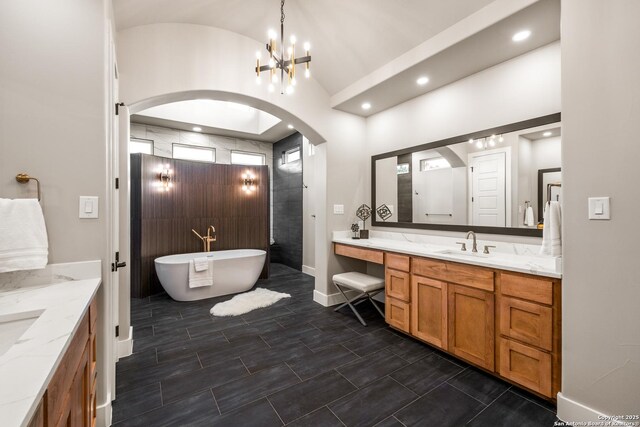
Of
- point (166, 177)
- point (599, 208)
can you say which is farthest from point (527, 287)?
point (166, 177)

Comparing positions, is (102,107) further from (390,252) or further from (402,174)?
(402,174)

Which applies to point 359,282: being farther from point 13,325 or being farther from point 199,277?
point 13,325

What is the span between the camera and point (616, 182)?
1.54 meters

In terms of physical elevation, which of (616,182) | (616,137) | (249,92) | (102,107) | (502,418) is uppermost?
(249,92)

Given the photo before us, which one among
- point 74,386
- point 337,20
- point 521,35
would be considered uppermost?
point 337,20

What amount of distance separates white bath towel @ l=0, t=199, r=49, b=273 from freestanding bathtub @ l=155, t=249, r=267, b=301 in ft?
8.15

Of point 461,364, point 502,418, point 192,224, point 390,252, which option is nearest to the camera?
point 502,418

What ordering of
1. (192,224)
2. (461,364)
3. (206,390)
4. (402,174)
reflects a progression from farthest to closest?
(192,224), (402,174), (461,364), (206,390)

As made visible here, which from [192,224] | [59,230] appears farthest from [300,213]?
[59,230]

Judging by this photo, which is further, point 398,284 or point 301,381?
point 398,284

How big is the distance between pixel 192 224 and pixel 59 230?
3.39m

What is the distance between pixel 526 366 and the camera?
1.91 metres

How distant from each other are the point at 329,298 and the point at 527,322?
7.35 feet

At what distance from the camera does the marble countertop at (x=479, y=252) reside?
191 centimetres
